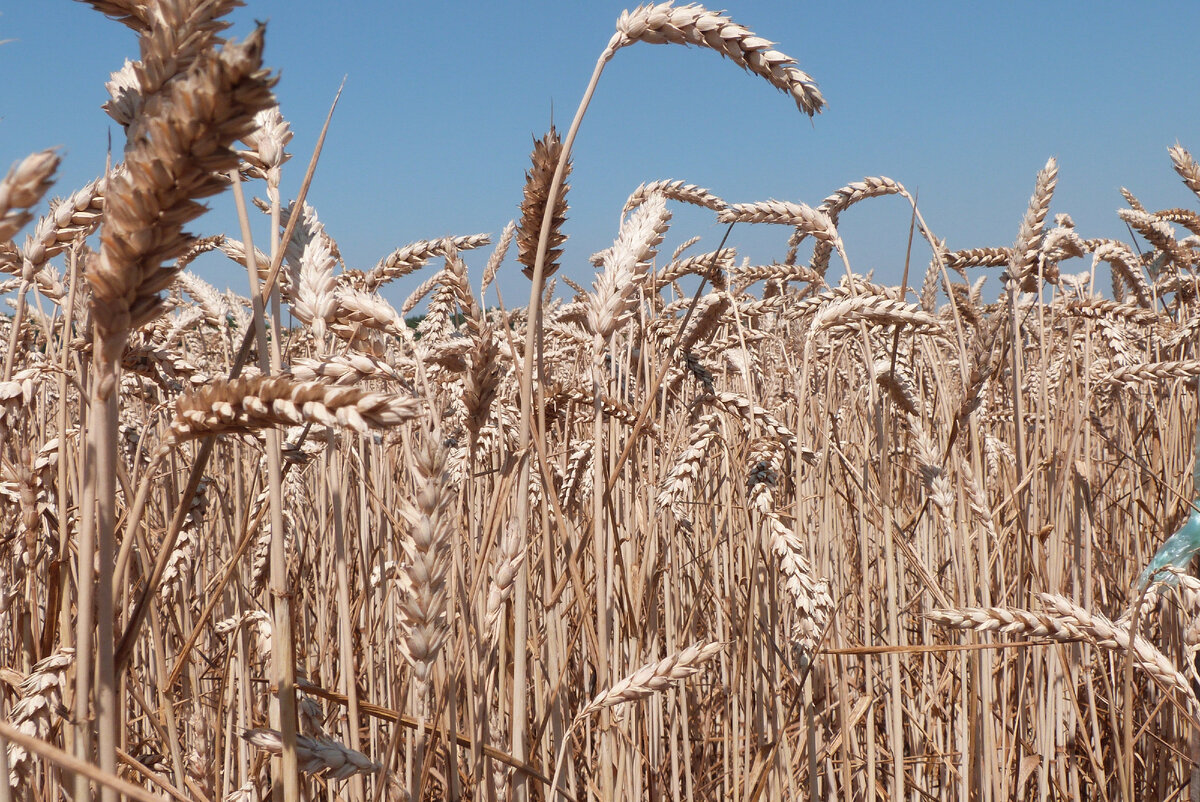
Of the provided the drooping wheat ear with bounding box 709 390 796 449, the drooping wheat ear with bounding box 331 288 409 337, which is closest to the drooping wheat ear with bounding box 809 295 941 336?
the drooping wheat ear with bounding box 709 390 796 449

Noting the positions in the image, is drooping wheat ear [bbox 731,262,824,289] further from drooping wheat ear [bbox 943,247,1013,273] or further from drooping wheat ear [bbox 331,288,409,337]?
drooping wheat ear [bbox 331,288,409,337]

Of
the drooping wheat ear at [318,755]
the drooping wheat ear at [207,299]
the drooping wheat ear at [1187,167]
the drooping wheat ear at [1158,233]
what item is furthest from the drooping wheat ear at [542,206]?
the drooping wheat ear at [1158,233]

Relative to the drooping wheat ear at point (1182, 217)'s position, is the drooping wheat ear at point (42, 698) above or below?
below

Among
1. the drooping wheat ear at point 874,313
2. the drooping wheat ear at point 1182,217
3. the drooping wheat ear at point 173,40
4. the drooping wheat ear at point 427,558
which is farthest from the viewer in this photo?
the drooping wheat ear at point 1182,217

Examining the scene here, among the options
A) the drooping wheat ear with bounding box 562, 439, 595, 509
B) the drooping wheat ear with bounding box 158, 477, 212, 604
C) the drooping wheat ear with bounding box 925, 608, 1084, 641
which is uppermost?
the drooping wheat ear with bounding box 562, 439, 595, 509

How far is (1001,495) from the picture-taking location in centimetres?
197

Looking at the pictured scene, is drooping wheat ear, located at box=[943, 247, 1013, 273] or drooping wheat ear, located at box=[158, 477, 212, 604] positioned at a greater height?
drooping wheat ear, located at box=[943, 247, 1013, 273]

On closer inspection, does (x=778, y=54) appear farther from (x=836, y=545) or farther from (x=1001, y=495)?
(x=1001, y=495)

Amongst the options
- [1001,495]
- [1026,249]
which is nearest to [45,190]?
[1026,249]

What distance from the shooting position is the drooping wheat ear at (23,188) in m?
0.36

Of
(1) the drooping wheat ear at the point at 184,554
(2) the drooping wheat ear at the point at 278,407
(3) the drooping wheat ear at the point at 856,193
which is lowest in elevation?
(1) the drooping wheat ear at the point at 184,554

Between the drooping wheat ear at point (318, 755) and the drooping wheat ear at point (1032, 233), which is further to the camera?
the drooping wheat ear at point (1032, 233)

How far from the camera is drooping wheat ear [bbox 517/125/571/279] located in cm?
85

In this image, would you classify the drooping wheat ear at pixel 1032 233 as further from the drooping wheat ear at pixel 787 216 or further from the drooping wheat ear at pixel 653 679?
the drooping wheat ear at pixel 653 679
